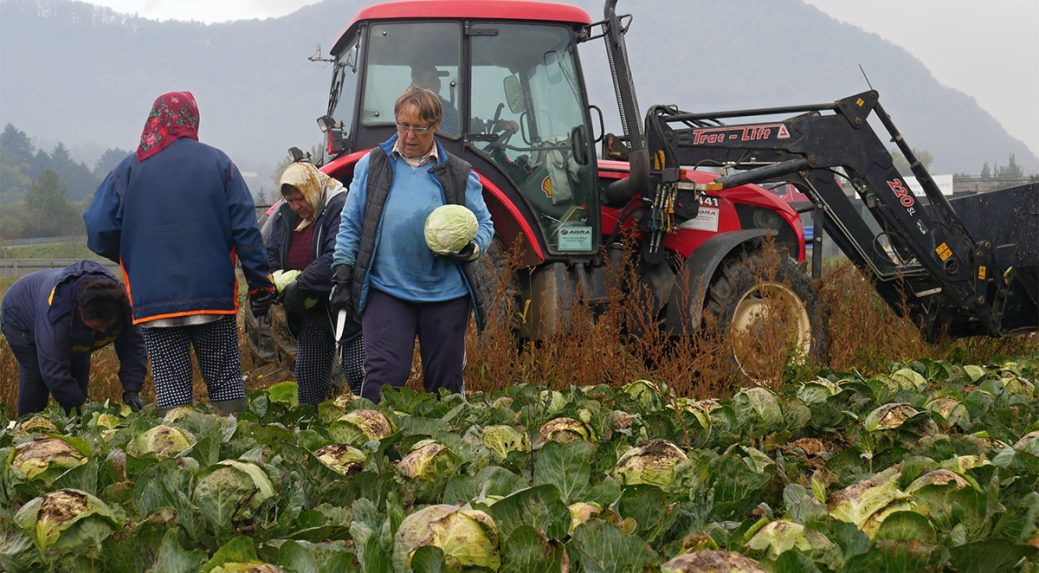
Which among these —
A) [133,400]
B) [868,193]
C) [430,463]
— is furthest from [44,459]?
[868,193]

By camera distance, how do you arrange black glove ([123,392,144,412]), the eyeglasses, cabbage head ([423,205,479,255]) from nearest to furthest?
cabbage head ([423,205,479,255]) → the eyeglasses → black glove ([123,392,144,412])

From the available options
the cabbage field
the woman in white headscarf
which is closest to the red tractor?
the woman in white headscarf

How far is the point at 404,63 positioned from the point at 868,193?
4.10 meters

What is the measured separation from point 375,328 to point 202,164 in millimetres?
1144

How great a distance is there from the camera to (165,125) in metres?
5.14

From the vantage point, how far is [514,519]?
5.99 feet

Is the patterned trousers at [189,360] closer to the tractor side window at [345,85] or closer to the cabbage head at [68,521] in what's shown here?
the tractor side window at [345,85]

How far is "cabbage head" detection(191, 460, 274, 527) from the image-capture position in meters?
2.10

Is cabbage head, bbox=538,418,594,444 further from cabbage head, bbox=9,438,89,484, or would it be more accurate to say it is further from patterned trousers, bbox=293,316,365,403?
Answer: patterned trousers, bbox=293,316,365,403

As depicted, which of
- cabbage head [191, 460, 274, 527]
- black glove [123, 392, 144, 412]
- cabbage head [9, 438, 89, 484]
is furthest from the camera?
black glove [123, 392, 144, 412]

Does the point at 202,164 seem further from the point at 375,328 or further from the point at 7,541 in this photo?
the point at 7,541

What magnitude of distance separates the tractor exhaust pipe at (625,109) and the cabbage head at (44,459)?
6.03m

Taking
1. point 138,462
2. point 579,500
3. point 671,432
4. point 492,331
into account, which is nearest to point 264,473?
point 138,462

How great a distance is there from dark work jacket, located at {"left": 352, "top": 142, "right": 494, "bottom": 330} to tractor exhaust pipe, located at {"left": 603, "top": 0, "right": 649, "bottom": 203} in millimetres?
3272
